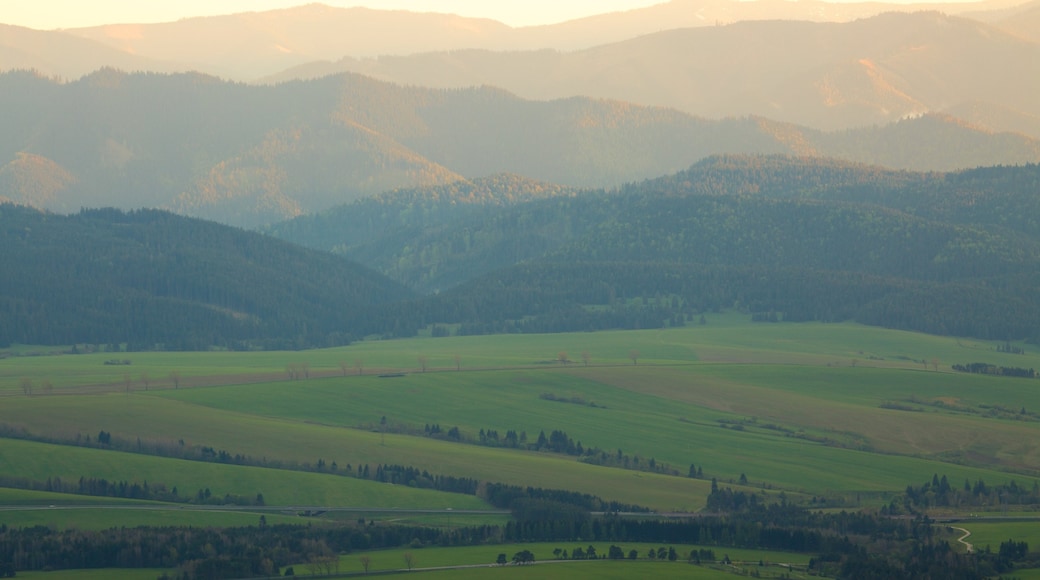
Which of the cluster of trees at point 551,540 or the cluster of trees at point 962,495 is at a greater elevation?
the cluster of trees at point 962,495

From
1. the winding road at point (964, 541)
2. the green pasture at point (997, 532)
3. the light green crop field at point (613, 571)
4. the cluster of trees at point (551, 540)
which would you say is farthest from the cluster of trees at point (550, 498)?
the green pasture at point (997, 532)

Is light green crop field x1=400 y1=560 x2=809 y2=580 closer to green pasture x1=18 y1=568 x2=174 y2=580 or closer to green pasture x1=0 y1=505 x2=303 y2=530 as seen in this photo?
green pasture x1=18 y1=568 x2=174 y2=580

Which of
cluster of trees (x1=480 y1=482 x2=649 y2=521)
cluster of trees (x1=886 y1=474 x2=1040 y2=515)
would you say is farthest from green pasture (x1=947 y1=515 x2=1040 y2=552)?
cluster of trees (x1=480 y1=482 x2=649 y2=521)

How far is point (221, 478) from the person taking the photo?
165 meters

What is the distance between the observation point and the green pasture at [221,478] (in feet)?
524

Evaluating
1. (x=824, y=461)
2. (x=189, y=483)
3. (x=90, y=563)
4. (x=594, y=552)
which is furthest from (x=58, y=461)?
(x=824, y=461)

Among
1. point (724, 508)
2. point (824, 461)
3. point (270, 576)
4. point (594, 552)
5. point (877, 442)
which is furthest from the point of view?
point (877, 442)

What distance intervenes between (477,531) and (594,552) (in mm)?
11867

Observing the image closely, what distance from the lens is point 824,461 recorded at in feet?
603

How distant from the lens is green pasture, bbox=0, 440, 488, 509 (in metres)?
160

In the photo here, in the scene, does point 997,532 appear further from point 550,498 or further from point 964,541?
point 550,498

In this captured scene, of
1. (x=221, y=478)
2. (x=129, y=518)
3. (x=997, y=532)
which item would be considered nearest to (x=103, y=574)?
(x=129, y=518)

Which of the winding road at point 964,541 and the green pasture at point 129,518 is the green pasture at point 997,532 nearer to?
the winding road at point 964,541

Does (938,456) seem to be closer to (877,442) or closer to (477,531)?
(877,442)
